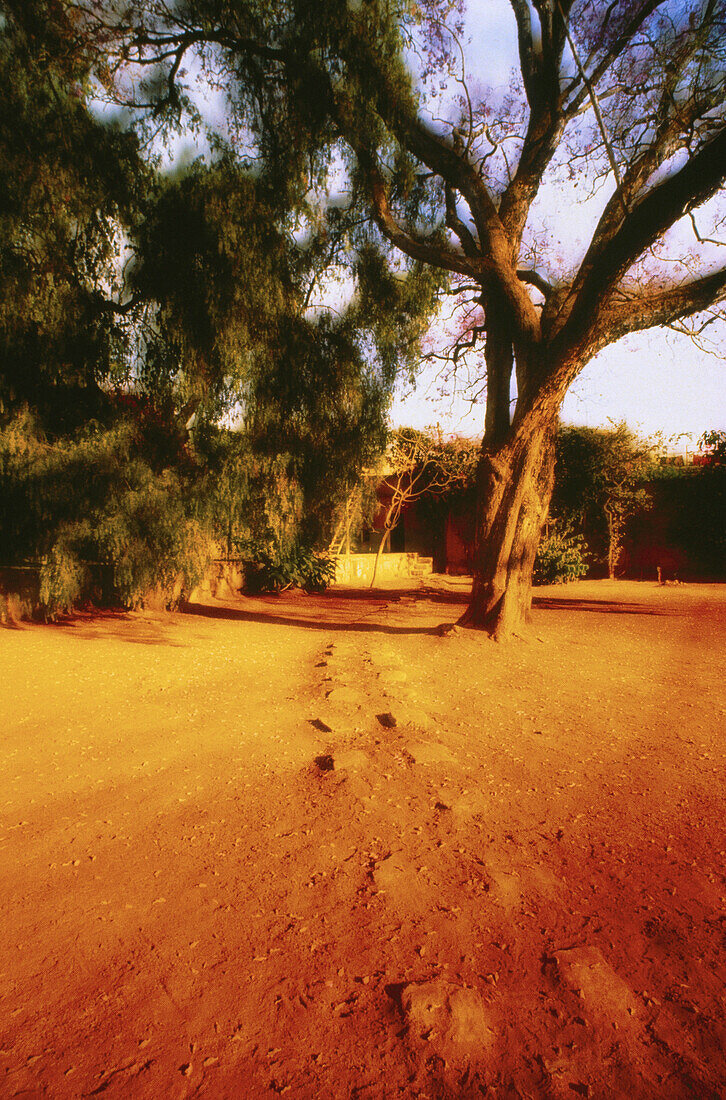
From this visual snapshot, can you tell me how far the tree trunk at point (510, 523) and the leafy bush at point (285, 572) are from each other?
19.6 feet

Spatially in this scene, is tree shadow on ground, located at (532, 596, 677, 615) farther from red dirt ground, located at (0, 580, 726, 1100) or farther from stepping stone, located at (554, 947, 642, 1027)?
stepping stone, located at (554, 947, 642, 1027)

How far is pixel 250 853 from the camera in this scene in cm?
287

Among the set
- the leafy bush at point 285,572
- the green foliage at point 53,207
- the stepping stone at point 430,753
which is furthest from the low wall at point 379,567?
the stepping stone at point 430,753

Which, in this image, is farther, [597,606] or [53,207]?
[597,606]

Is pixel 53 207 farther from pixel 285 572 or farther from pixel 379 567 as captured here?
pixel 379 567

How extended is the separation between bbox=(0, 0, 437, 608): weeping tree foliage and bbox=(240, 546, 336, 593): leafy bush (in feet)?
16.8

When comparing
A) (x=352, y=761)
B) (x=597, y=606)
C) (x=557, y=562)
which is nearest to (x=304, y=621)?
(x=597, y=606)

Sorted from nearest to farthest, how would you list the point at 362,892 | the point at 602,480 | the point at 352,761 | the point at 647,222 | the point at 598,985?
the point at 598,985 → the point at 362,892 → the point at 352,761 → the point at 647,222 → the point at 602,480

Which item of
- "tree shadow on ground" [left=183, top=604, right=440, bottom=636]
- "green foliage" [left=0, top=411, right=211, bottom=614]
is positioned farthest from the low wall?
"green foliage" [left=0, top=411, right=211, bottom=614]

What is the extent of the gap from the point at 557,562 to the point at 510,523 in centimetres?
770

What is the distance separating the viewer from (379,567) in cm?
1867

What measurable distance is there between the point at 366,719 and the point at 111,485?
4.68m

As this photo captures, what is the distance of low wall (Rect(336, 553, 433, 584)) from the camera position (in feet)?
58.2

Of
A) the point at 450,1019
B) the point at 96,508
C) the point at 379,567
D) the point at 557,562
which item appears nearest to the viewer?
the point at 450,1019
